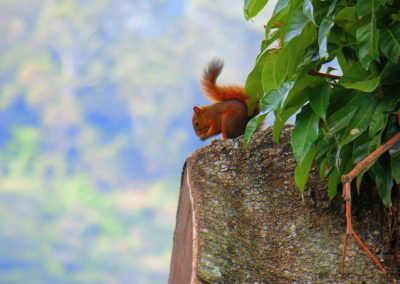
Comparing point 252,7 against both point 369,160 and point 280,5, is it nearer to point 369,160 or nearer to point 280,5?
point 280,5

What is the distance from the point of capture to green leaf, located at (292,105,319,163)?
10.9ft

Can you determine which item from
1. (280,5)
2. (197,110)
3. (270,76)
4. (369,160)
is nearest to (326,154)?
(270,76)

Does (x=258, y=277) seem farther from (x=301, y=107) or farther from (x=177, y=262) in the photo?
(x=301, y=107)

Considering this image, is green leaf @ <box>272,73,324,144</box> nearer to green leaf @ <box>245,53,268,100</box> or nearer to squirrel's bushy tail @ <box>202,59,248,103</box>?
green leaf @ <box>245,53,268,100</box>

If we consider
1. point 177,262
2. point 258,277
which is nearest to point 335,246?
point 258,277

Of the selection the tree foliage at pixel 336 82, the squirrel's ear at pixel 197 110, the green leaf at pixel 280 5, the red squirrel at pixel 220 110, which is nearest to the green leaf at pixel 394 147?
the tree foliage at pixel 336 82

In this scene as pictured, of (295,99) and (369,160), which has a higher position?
(295,99)

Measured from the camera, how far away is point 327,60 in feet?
11.6

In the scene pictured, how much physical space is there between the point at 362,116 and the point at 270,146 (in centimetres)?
93

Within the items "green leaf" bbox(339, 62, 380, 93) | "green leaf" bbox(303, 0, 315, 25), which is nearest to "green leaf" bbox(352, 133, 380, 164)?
"green leaf" bbox(339, 62, 380, 93)

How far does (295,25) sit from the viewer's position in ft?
10.9

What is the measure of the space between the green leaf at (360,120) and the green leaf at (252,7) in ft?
2.19

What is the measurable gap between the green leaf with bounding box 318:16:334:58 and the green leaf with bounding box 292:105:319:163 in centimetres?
35

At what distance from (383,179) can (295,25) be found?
88cm
